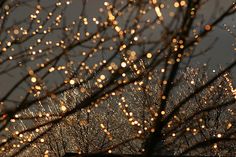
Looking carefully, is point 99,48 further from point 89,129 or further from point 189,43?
point 89,129

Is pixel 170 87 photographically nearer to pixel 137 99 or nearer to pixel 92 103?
pixel 92 103

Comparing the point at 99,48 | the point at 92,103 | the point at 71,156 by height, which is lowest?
the point at 71,156

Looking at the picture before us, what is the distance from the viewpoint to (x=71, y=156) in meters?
4.49

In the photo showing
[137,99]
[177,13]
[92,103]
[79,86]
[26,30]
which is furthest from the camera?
[137,99]

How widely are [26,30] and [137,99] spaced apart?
1340cm

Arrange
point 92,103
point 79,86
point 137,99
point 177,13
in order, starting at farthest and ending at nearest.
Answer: point 137,99 → point 79,86 → point 92,103 → point 177,13

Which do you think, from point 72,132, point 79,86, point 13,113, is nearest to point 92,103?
point 79,86

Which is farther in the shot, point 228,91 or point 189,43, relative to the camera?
point 228,91

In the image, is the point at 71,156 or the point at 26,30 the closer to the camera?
the point at 71,156

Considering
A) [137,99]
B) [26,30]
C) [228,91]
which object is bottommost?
[26,30]

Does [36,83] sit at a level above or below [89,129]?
below

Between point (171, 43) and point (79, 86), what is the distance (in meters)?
1.30

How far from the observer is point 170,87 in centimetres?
405

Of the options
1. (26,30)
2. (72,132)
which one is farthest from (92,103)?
(72,132)
